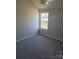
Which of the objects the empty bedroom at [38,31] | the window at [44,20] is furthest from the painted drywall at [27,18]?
the window at [44,20]

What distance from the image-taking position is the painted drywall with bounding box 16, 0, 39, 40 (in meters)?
1.96

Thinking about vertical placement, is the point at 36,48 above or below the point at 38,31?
below

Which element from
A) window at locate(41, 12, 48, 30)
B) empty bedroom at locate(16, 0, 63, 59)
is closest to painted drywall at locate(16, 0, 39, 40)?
empty bedroom at locate(16, 0, 63, 59)

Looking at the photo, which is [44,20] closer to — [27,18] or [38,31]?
[38,31]

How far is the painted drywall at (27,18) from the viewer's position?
6.43ft

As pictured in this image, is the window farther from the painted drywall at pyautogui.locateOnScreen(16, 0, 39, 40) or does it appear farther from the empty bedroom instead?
the painted drywall at pyautogui.locateOnScreen(16, 0, 39, 40)

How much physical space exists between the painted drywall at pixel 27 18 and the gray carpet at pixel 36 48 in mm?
193

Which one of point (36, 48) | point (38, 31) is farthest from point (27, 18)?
point (36, 48)

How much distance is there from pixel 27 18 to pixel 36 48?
0.78 metres

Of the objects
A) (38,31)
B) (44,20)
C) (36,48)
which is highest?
(44,20)

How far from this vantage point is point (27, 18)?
2.20 metres

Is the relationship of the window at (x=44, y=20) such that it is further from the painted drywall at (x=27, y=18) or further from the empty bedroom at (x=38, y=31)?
the painted drywall at (x=27, y=18)
